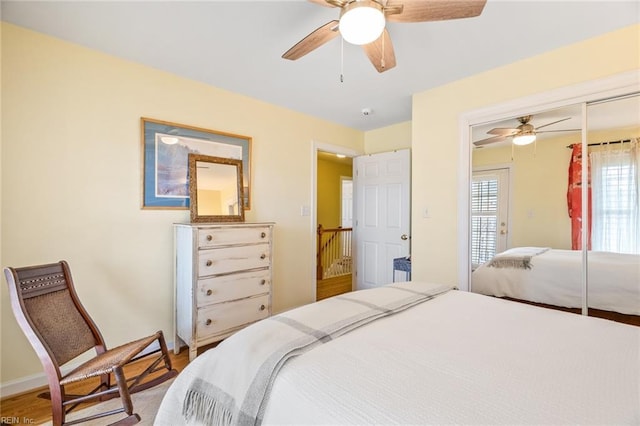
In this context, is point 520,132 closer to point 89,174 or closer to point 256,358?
point 256,358

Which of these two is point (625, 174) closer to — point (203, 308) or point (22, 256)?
point (203, 308)

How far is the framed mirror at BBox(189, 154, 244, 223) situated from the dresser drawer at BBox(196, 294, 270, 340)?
0.80 m

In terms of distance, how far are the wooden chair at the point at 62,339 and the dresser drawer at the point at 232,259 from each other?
2.00 feet

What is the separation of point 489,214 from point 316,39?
6.75 ft

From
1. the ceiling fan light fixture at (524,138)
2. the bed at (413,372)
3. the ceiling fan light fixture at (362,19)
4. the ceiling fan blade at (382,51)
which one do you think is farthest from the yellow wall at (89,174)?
the ceiling fan light fixture at (524,138)

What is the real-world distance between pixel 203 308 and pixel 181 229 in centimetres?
69

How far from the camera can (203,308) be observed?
7.62 ft

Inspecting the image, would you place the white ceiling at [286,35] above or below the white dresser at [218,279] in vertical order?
above

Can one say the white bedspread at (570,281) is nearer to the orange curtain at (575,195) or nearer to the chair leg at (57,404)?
the orange curtain at (575,195)

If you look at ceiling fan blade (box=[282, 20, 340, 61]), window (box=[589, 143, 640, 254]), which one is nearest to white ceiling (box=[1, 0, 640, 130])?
ceiling fan blade (box=[282, 20, 340, 61])

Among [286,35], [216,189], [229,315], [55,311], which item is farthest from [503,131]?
[55,311]

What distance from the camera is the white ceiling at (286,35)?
1766mm

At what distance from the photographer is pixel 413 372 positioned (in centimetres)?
90

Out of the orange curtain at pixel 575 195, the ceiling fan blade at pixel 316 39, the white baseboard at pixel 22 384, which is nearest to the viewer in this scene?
the ceiling fan blade at pixel 316 39
